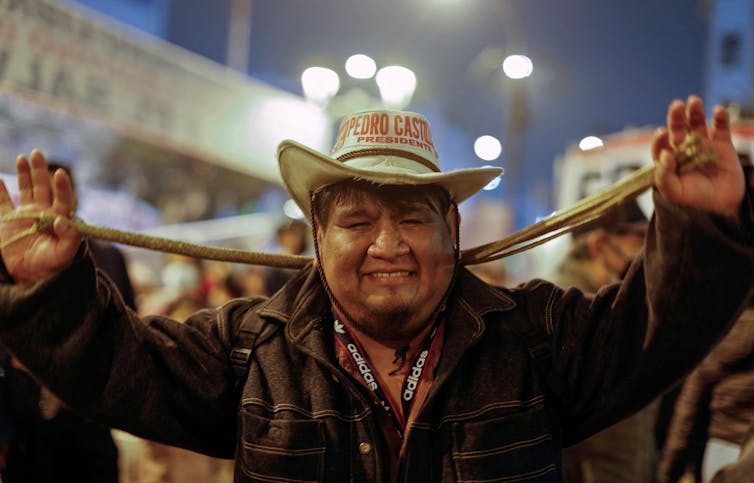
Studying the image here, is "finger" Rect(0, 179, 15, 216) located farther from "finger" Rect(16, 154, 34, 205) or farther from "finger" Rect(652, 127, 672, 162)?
"finger" Rect(652, 127, 672, 162)

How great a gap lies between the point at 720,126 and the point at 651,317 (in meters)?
0.50

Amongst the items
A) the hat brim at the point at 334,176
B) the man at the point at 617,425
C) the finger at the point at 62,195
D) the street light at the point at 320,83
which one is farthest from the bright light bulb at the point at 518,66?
the finger at the point at 62,195

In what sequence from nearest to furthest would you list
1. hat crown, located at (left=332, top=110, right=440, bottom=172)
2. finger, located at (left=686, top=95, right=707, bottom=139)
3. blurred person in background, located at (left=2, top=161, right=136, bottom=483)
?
finger, located at (left=686, top=95, right=707, bottom=139) → hat crown, located at (left=332, top=110, right=440, bottom=172) → blurred person in background, located at (left=2, top=161, right=136, bottom=483)

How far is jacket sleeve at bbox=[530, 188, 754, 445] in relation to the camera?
1578mm

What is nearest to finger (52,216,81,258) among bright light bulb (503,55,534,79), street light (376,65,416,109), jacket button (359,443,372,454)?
jacket button (359,443,372,454)

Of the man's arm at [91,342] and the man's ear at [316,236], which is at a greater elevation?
the man's ear at [316,236]

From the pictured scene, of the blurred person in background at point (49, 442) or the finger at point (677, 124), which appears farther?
the blurred person in background at point (49, 442)

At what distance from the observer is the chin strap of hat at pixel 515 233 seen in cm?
158

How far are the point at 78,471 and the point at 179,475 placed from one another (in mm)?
1122

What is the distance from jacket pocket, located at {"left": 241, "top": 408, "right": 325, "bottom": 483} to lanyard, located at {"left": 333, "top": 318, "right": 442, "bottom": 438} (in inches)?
8.7

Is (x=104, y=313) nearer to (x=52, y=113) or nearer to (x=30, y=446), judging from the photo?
(x=30, y=446)

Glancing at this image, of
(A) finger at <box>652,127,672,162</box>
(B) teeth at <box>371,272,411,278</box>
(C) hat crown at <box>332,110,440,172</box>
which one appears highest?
(C) hat crown at <box>332,110,440,172</box>

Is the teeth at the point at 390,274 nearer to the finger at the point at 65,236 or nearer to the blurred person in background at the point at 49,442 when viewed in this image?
the finger at the point at 65,236

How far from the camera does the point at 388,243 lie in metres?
1.94
